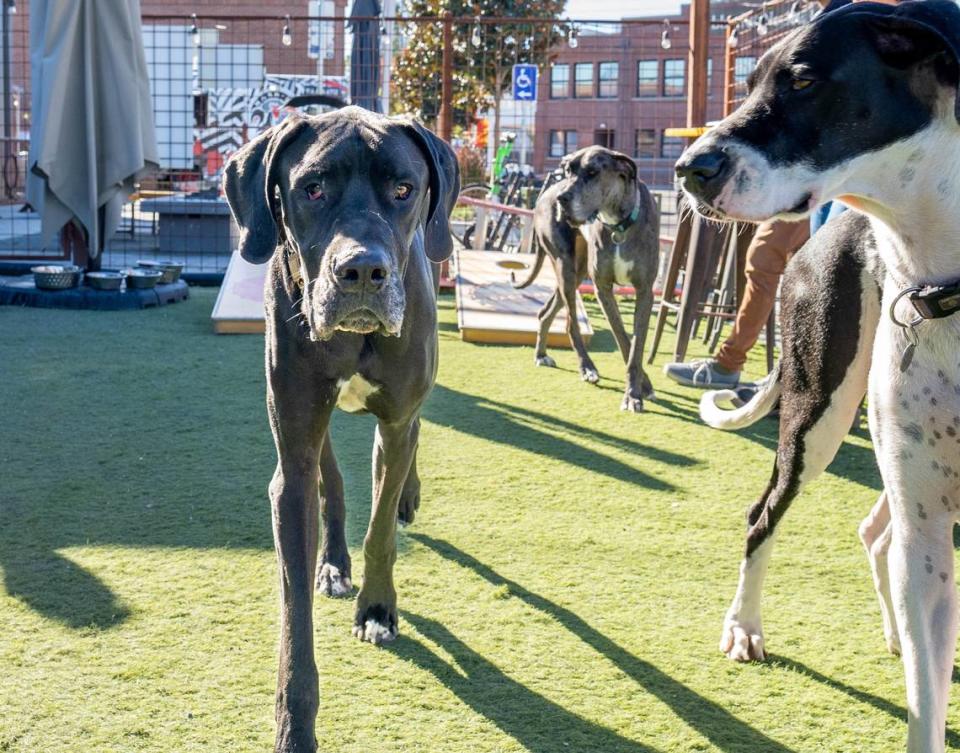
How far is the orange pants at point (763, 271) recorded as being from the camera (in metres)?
5.68

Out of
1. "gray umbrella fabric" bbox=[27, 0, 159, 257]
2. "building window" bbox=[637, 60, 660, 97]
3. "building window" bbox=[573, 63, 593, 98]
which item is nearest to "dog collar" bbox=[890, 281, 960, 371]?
"gray umbrella fabric" bbox=[27, 0, 159, 257]

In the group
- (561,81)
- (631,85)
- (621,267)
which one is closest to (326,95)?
(621,267)

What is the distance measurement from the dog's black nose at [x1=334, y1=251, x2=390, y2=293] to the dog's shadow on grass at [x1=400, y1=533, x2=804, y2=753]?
1.05 metres

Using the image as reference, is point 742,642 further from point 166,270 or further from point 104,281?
point 166,270

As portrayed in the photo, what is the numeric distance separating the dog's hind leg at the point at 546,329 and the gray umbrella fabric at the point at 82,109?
373 centimetres

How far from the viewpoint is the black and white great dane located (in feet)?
6.88

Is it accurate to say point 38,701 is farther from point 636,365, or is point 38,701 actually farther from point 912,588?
point 636,365

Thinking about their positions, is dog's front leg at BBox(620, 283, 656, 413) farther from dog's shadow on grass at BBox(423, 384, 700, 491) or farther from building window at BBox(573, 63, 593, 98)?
building window at BBox(573, 63, 593, 98)

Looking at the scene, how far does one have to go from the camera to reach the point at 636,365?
6156mm

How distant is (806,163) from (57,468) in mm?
3415

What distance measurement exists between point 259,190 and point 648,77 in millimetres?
36411

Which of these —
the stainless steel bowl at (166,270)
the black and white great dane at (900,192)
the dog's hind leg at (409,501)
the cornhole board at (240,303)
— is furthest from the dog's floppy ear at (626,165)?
the stainless steel bowl at (166,270)

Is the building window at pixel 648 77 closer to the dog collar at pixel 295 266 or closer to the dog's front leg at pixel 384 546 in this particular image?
the dog's front leg at pixel 384 546

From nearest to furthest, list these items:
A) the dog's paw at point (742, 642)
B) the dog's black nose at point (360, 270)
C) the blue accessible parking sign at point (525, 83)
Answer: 1. the dog's black nose at point (360, 270)
2. the dog's paw at point (742, 642)
3. the blue accessible parking sign at point (525, 83)
